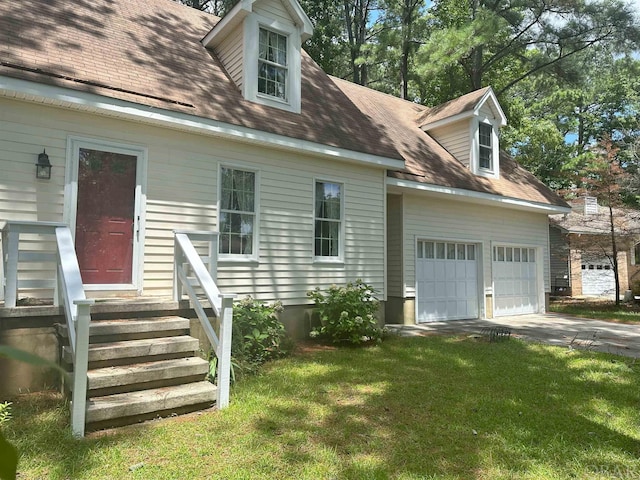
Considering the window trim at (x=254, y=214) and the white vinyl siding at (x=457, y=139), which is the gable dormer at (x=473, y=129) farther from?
the window trim at (x=254, y=214)

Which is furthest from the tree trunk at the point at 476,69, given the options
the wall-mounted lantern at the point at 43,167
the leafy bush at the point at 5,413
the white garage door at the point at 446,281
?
the leafy bush at the point at 5,413

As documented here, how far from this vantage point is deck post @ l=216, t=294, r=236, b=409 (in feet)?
15.4

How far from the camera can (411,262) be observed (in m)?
11.2

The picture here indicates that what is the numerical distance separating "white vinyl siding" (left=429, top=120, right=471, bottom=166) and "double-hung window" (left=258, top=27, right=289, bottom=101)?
253 inches

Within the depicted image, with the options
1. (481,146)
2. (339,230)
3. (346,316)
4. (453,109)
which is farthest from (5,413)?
(453,109)

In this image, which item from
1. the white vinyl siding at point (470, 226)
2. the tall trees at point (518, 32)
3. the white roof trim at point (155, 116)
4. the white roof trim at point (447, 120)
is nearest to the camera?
the white roof trim at point (155, 116)

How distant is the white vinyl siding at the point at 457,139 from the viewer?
1305 cm

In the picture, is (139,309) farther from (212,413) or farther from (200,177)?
(200,177)

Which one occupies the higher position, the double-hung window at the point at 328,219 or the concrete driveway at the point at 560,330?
the double-hung window at the point at 328,219

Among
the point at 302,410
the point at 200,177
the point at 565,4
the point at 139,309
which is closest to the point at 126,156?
the point at 200,177

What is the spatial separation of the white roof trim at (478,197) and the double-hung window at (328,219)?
5.22ft

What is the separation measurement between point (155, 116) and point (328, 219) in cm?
377

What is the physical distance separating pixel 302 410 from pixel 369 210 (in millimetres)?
5551

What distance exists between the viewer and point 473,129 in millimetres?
12961
